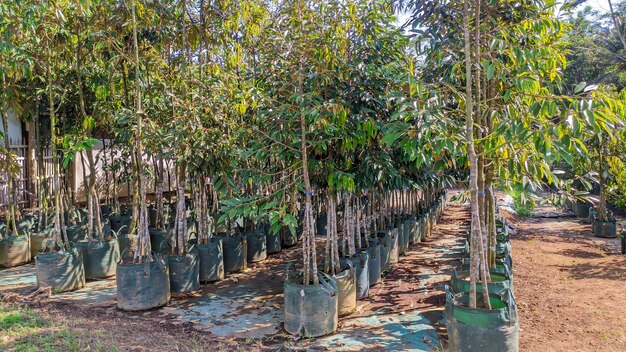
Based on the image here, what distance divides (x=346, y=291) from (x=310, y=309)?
603 mm

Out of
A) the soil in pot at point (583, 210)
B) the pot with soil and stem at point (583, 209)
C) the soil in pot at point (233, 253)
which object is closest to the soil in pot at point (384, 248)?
the soil in pot at point (233, 253)

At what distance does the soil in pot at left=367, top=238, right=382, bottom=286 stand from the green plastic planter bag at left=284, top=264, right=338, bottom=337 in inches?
53.4

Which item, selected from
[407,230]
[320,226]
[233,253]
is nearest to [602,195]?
[407,230]

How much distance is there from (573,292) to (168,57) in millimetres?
5501

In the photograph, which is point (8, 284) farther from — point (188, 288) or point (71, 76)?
point (71, 76)

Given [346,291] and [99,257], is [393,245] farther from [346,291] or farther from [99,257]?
[99,257]

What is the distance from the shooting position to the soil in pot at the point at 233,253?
5.66 meters

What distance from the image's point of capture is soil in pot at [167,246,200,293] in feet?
15.6

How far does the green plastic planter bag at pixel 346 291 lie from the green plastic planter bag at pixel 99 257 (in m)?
3.07

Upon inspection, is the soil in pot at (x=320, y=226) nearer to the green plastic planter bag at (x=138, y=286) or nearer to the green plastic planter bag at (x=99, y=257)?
the green plastic planter bag at (x=99, y=257)

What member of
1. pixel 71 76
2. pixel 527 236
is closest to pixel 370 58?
pixel 71 76

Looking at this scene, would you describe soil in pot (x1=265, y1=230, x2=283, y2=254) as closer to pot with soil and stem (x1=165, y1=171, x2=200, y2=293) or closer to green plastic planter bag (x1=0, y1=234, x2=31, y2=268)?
pot with soil and stem (x1=165, y1=171, x2=200, y2=293)

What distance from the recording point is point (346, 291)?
4148mm

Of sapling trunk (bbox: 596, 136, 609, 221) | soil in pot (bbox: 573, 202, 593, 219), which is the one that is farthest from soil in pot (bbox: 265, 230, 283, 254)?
soil in pot (bbox: 573, 202, 593, 219)
